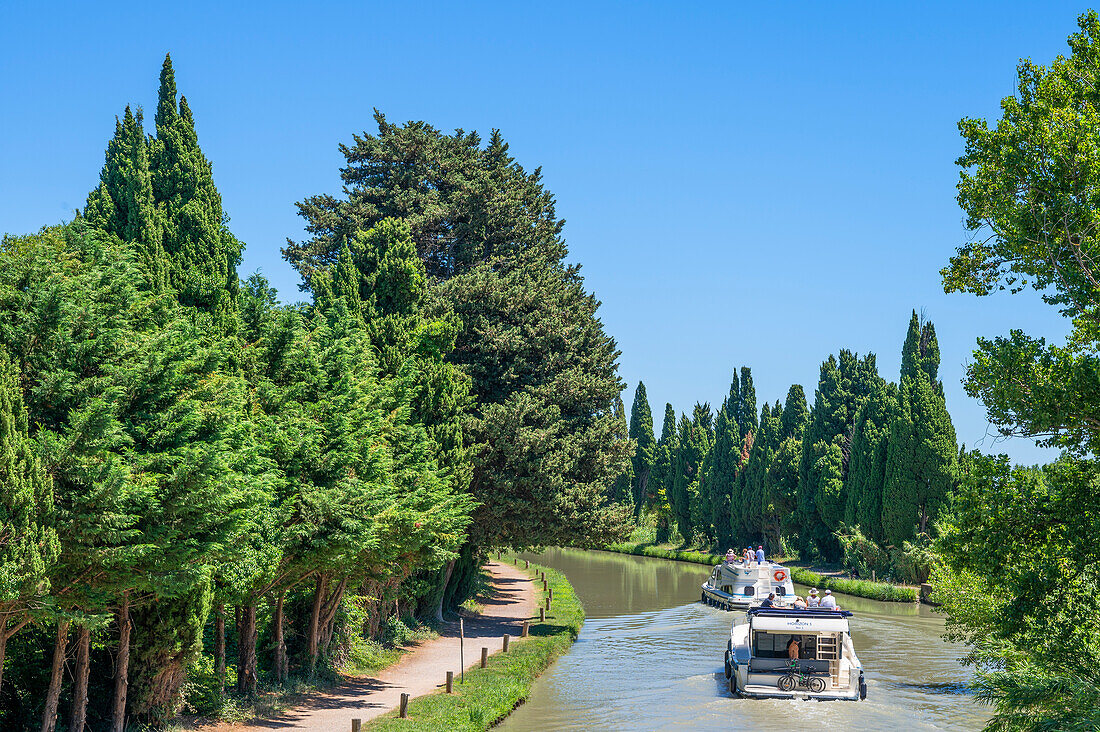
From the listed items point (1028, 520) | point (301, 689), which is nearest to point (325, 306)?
point (301, 689)

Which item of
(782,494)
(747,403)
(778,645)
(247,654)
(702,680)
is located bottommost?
(702,680)

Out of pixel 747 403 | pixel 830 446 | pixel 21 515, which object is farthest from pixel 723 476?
pixel 21 515

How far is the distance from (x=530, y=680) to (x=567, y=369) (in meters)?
15.8

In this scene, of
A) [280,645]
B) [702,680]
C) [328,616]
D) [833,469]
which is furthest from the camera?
[833,469]

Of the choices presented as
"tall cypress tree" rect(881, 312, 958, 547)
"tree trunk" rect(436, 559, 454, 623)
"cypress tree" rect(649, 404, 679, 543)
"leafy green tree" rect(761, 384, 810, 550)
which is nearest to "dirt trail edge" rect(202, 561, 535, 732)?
"tree trunk" rect(436, 559, 454, 623)

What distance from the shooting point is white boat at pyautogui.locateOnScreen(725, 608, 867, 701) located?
90.7 feet

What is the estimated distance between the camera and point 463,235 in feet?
162

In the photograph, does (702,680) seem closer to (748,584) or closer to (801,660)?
(801,660)

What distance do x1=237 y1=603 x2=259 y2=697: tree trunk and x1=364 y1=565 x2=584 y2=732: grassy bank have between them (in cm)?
337

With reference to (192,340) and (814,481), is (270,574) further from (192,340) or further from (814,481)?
(814,481)

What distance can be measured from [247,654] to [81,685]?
21.1 feet

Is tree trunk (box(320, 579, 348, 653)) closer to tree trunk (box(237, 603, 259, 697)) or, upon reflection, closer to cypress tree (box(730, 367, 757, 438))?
tree trunk (box(237, 603, 259, 697))

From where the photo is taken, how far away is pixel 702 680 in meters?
32.2

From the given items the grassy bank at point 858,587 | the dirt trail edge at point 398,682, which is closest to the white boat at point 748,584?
the grassy bank at point 858,587
